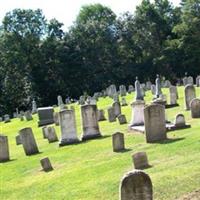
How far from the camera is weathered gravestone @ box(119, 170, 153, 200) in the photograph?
9.02 m

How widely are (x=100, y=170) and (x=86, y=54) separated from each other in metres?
56.8

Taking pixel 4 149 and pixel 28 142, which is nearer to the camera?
pixel 4 149

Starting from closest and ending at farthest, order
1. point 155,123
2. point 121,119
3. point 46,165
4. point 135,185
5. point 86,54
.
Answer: point 135,185 → point 46,165 → point 155,123 → point 121,119 → point 86,54

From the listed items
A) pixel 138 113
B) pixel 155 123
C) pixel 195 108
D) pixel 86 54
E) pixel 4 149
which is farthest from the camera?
pixel 86 54

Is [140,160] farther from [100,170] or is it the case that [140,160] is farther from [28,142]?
[28,142]

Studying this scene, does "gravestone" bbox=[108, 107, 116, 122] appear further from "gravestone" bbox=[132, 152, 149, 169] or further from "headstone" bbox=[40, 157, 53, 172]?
"gravestone" bbox=[132, 152, 149, 169]

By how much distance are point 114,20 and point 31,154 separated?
57.5 meters

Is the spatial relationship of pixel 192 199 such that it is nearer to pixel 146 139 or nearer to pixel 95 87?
pixel 146 139

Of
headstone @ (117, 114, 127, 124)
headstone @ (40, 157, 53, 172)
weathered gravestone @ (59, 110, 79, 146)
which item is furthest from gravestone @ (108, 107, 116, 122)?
headstone @ (40, 157, 53, 172)

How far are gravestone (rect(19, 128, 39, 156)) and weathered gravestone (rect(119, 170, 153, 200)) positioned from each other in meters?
13.5

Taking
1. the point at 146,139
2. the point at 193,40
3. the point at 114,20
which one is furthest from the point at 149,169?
the point at 114,20

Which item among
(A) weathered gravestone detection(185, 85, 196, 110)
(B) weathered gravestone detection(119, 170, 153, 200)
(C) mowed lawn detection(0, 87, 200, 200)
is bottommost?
(C) mowed lawn detection(0, 87, 200, 200)

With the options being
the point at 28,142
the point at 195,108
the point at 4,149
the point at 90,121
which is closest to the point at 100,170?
the point at 28,142

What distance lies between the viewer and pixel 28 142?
22.4 metres
